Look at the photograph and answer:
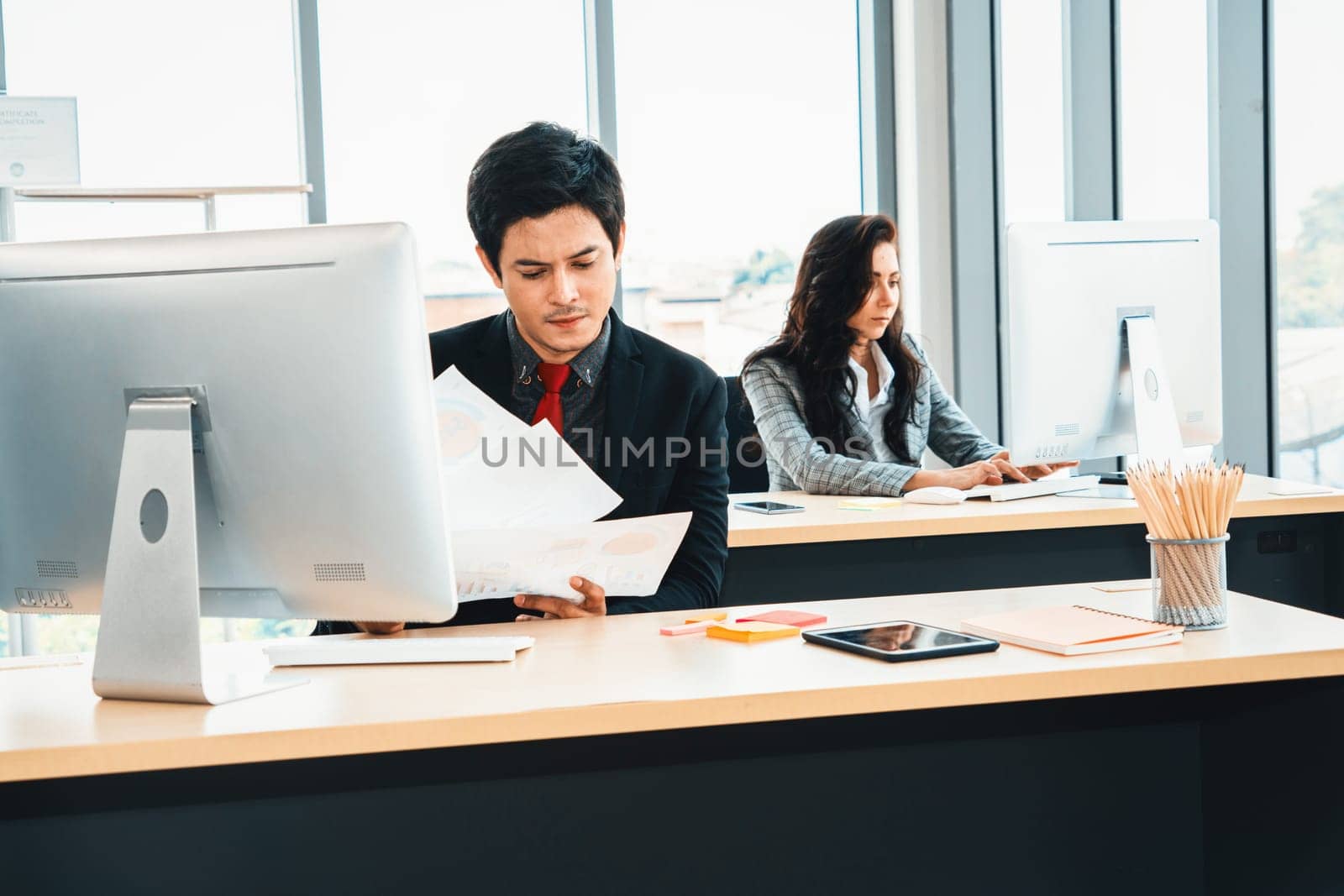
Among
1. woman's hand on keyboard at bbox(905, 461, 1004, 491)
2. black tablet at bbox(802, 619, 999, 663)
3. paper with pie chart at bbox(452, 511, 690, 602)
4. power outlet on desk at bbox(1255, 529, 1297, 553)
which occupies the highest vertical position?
paper with pie chart at bbox(452, 511, 690, 602)

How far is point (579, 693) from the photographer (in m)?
1.16

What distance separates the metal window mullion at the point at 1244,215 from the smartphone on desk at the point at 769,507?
134 centimetres

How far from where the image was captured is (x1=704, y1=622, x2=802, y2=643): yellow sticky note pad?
4.54ft

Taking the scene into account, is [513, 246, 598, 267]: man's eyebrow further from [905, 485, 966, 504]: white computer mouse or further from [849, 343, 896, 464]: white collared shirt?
[849, 343, 896, 464]: white collared shirt

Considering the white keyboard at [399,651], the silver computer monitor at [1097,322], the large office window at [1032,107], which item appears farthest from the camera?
the large office window at [1032,107]

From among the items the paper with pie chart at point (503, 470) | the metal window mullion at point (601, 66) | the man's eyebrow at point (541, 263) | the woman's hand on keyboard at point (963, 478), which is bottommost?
the woman's hand on keyboard at point (963, 478)

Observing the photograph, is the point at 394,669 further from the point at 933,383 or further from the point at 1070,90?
the point at 1070,90

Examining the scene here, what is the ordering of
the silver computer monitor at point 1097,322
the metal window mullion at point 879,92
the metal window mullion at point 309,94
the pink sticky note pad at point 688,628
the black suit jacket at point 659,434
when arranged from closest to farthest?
the pink sticky note pad at point 688,628, the black suit jacket at point 659,434, the silver computer monitor at point 1097,322, the metal window mullion at point 309,94, the metal window mullion at point 879,92

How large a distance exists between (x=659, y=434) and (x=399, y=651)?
1.91ft

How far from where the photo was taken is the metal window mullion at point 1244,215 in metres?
3.03

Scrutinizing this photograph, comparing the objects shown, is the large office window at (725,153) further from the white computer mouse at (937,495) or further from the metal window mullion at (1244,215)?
the white computer mouse at (937,495)

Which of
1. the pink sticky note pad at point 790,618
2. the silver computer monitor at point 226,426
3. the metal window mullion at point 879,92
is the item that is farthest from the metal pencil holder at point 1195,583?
the metal window mullion at point 879,92

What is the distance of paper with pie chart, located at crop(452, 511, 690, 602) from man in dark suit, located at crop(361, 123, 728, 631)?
0.38 ft

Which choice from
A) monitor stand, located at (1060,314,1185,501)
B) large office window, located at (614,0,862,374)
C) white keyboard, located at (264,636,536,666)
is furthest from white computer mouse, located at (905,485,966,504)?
large office window, located at (614,0,862,374)
